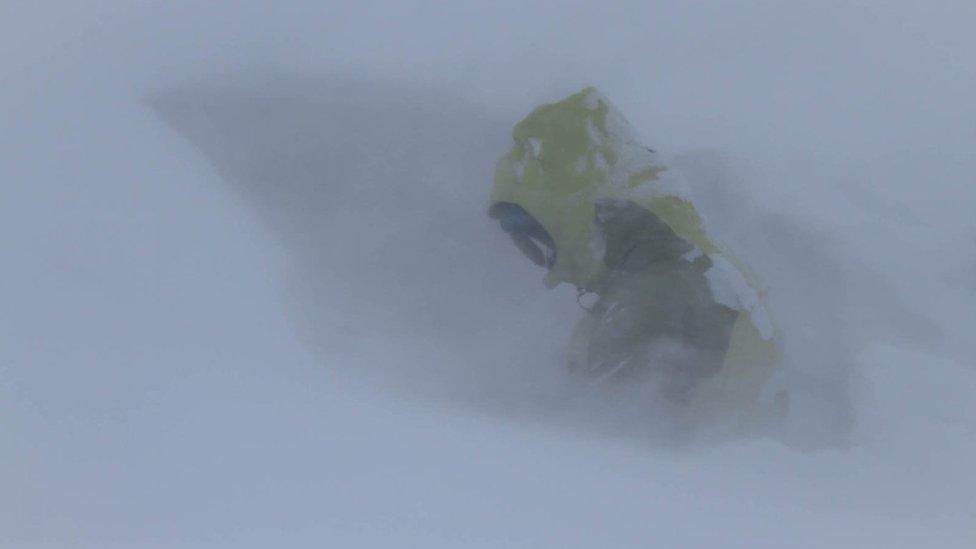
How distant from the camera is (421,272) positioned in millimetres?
760

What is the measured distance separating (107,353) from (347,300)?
25 cm

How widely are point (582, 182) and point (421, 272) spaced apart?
0.61ft

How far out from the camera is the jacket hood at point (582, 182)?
733mm

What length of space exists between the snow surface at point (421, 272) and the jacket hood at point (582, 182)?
34 millimetres

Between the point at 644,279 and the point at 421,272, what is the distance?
225 mm

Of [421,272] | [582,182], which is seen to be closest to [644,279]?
[582,182]

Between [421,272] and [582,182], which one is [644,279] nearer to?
[582,182]

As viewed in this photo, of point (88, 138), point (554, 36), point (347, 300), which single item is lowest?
point (347, 300)

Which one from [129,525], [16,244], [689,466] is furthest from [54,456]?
[689,466]

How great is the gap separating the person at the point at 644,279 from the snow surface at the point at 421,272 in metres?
0.03

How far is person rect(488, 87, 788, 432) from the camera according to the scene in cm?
73

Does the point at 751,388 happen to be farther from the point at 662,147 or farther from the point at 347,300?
the point at 347,300

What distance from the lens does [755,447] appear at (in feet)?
2.46

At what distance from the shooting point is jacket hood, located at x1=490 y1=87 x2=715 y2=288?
28.9 inches
